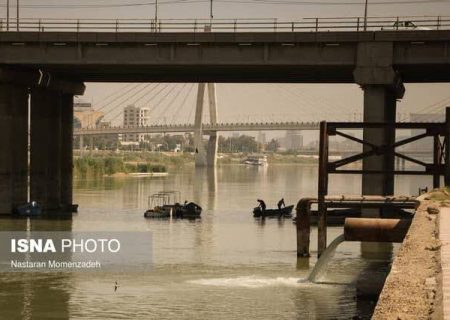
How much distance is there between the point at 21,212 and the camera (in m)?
71.5

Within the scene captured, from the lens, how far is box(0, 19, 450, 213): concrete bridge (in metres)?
63.1

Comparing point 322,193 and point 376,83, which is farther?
point 376,83

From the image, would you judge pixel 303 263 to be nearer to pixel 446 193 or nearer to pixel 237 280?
pixel 237 280

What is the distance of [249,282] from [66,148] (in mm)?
47697

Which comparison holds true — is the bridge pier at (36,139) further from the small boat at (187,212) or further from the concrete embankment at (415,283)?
the concrete embankment at (415,283)

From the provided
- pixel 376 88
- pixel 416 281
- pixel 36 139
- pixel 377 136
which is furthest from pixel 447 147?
pixel 36 139

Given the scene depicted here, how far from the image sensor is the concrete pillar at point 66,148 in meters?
84.2

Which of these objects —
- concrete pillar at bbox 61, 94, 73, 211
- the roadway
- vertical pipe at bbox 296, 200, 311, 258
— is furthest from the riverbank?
concrete pillar at bbox 61, 94, 73, 211

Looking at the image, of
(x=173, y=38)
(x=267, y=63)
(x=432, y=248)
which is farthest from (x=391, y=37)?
(x=432, y=248)

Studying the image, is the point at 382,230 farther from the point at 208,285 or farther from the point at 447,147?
the point at 447,147

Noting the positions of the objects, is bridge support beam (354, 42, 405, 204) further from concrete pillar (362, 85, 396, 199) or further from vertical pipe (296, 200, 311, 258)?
vertical pipe (296, 200, 311, 258)

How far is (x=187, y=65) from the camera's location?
67.4m

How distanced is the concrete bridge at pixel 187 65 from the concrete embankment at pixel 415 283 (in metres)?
38.3

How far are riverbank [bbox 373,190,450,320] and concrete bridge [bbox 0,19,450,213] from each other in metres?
37.1
